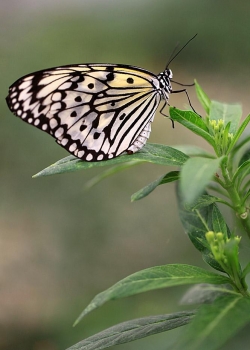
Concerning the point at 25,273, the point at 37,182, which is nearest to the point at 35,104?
the point at 25,273

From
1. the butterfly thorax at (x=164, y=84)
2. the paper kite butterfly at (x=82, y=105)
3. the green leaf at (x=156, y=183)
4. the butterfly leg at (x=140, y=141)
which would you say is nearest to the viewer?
the green leaf at (x=156, y=183)

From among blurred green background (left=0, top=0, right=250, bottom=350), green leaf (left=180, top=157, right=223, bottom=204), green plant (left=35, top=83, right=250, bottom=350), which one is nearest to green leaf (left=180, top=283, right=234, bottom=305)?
green plant (left=35, top=83, right=250, bottom=350)

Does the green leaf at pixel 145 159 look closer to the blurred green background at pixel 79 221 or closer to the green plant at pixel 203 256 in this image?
the green plant at pixel 203 256

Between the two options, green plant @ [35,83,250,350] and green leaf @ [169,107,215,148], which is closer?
green plant @ [35,83,250,350]

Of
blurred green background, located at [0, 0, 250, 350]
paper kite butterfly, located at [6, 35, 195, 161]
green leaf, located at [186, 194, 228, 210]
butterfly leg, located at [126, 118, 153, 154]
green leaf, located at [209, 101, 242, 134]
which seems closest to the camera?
green leaf, located at [186, 194, 228, 210]

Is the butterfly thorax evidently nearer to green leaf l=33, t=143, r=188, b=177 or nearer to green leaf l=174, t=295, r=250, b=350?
green leaf l=33, t=143, r=188, b=177

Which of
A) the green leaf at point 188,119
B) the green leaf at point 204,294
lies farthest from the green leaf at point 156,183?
the green leaf at point 204,294
